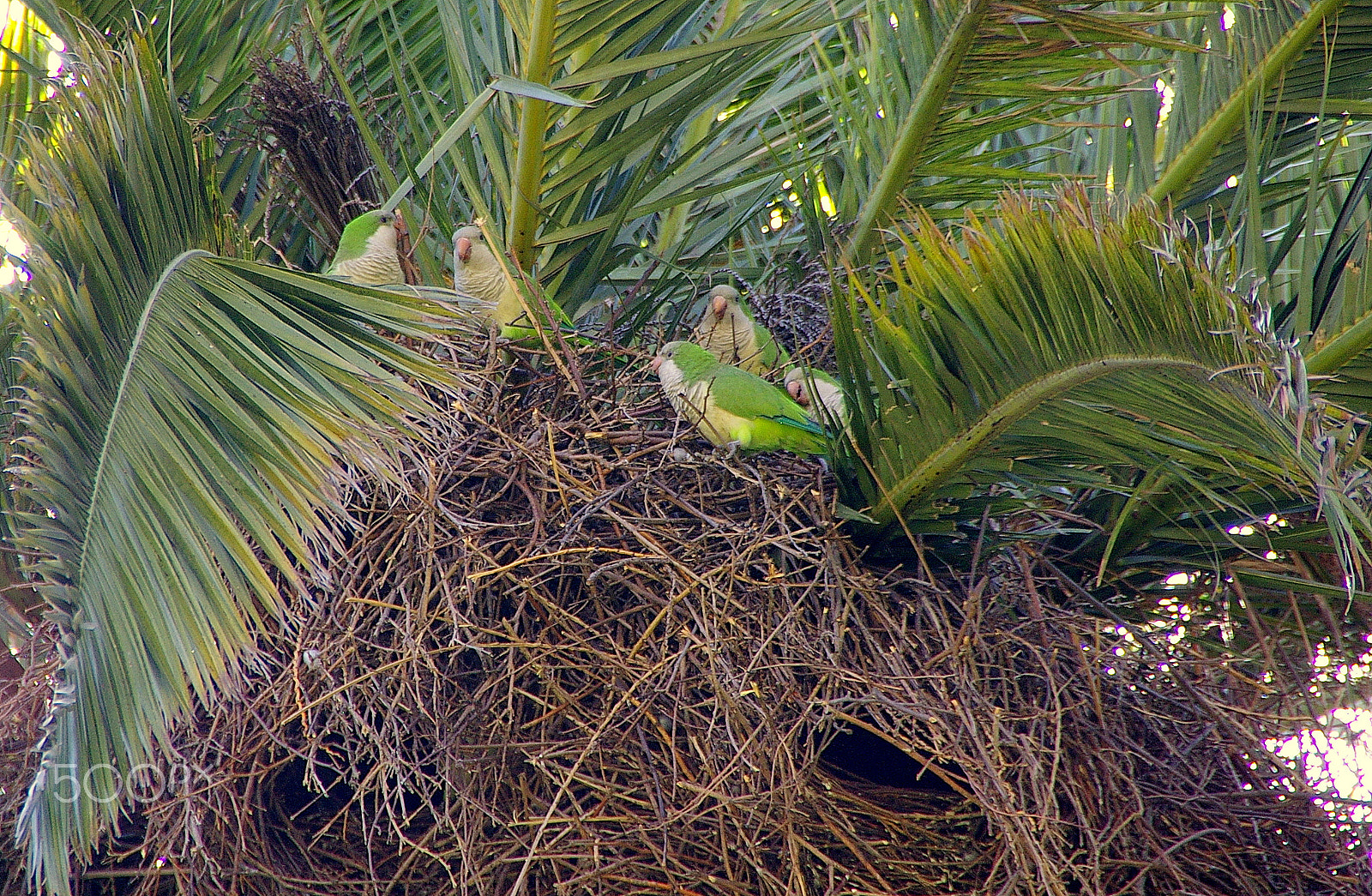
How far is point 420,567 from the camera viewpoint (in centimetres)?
298

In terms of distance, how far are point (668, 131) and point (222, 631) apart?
2048mm

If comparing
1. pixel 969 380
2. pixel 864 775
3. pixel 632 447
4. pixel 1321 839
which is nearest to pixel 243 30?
pixel 632 447

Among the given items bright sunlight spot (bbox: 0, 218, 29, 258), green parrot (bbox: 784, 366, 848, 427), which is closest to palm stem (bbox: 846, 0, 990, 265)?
green parrot (bbox: 784, 366, 848, 427)

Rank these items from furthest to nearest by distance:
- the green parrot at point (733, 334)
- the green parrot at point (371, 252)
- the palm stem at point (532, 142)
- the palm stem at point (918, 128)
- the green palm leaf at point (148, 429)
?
the green parrot at point (733, 334)
the green parrot at point (371, 252)
the palm stem at point (532, 142)
the palm stem at point (918, 128)
the green palm leaf at point (148, 429)

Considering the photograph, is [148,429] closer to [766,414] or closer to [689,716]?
[689,716]

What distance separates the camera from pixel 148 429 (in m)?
2.36

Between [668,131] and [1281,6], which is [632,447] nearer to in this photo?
[668,131]

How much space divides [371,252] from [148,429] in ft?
5.03

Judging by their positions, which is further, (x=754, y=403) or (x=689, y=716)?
(x=754, y=403)

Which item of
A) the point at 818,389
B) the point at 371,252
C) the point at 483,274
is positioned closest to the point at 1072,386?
the point at 818,389

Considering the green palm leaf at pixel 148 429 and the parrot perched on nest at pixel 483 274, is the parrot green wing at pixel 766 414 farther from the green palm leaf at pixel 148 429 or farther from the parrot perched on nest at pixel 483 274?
the green palm leaf at pixel 148 429

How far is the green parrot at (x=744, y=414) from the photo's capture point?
125 inches

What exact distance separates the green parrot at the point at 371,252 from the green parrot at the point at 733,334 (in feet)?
3.43

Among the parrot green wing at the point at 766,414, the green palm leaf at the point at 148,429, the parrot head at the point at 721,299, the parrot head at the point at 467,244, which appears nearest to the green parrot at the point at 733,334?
the parrot head at the point at 721,299
